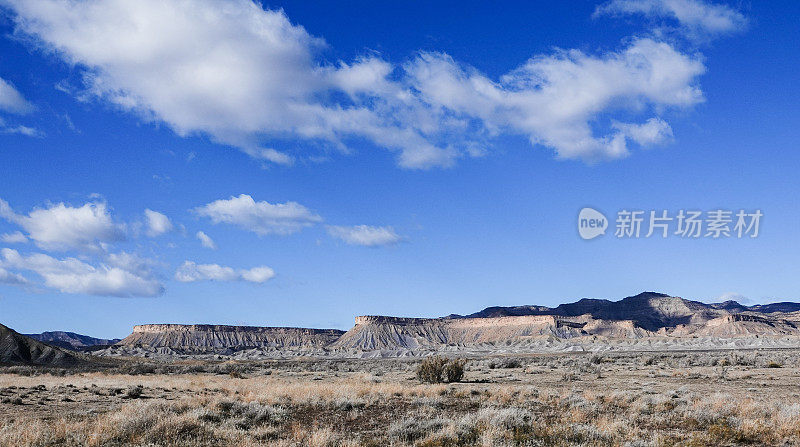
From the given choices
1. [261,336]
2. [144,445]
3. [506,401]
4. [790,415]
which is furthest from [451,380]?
[261,336]

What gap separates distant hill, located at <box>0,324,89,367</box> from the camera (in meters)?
68.5

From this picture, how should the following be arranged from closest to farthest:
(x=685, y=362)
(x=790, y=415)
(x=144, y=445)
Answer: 1. (x=144, y=445)
2. (x=790, y=415)
3. (x=685, y=362)

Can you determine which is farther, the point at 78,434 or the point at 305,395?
the point at 305,395

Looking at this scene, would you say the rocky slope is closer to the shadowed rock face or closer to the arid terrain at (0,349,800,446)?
the shadowed rock face

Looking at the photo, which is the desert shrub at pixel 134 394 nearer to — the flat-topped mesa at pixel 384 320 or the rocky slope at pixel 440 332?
the rocky slope at pixel 440 332

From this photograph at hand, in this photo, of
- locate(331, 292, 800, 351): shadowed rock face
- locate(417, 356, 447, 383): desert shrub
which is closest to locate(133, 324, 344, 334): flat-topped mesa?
locate(331, 292, 800, 351): shadowed rock face

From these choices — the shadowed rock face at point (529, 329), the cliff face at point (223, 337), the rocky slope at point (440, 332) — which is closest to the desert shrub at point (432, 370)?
the rocky slope at point (440, 332)

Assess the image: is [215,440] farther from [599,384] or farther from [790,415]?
[599,384]

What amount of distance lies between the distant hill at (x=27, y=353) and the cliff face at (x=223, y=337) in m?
89.5

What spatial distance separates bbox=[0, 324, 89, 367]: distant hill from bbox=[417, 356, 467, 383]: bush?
63.4 metres

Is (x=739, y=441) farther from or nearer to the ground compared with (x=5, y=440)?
nearer to the ground

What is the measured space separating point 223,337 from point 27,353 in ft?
359

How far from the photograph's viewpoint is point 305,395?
19.4 meters

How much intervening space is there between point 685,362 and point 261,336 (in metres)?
167
